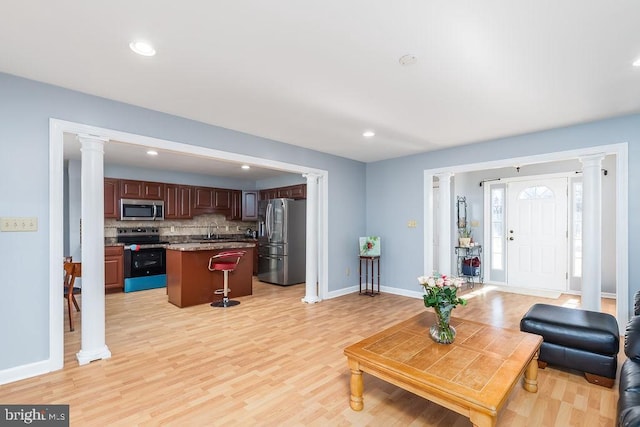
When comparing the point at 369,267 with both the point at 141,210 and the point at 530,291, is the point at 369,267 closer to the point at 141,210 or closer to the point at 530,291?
the point at 530,291

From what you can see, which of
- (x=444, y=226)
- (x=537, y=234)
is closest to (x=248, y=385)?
(x=444, y=226)

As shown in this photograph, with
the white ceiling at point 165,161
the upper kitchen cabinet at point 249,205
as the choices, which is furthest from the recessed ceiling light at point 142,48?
the upper kitchen cabinet at point 249,205

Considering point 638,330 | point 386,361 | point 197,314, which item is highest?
point 638,330

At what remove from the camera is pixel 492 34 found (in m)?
1.97

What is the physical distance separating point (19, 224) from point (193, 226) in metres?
4.85

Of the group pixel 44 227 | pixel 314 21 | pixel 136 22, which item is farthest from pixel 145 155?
pixel 314 21

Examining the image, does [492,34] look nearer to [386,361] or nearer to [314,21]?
[314,21]

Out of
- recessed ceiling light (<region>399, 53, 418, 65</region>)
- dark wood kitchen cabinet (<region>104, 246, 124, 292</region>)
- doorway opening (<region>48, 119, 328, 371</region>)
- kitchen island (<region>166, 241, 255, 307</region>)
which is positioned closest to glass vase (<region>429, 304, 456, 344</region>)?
recessed ceiling light (<region>399, 53, 418, 65</region>)

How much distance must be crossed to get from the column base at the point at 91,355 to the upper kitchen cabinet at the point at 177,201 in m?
4.08

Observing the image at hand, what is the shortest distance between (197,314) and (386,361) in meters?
3.17

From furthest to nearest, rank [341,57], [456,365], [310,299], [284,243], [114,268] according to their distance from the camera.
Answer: [284,243]
[114,268]
[310,299]
[341,57]
[456,365]

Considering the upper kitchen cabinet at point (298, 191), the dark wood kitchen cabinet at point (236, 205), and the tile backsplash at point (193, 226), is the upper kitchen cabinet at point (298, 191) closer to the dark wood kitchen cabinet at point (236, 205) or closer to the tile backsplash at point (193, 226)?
the dark wood kitchen cabinet at point (236, 205)

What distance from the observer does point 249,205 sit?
311 inches

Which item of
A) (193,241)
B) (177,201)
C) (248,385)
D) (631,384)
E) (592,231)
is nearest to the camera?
(631,384)
